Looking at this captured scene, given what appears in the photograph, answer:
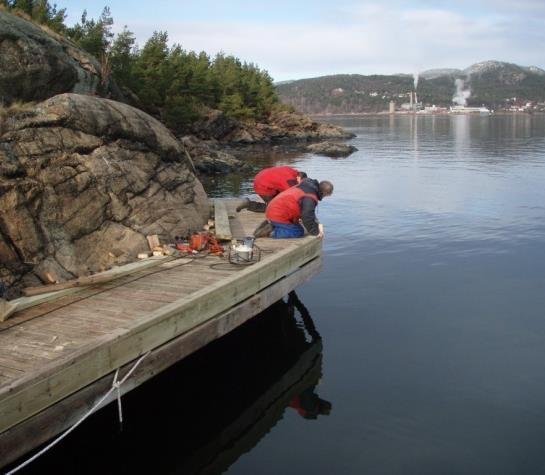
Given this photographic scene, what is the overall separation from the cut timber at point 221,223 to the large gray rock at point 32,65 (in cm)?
857

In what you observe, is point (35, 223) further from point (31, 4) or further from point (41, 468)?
point (31, 4)

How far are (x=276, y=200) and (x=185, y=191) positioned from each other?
2.83m

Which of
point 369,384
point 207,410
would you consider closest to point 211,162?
point 369,384

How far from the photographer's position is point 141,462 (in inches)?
303

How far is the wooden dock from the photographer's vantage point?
21.1ft

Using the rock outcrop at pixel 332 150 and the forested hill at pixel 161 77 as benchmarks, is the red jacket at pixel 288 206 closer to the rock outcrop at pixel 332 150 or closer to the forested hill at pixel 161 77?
the forested hill at pixel 161 77

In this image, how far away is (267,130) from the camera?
7581 cm

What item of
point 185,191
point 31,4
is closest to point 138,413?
point 185,191

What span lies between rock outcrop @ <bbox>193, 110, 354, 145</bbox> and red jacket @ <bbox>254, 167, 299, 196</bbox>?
160ft

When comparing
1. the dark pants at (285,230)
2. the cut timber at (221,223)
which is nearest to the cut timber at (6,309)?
the cut timber at (221,223)

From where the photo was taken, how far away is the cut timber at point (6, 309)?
7.98m

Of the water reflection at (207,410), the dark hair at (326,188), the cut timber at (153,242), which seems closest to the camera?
the water reflection at (207,410)

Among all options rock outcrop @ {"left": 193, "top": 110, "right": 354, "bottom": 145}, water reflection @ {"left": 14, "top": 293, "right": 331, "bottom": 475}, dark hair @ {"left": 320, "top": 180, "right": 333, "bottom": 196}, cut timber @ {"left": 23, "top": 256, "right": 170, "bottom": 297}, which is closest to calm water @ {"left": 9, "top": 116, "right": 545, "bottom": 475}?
water reflection @ {"left": 14, "top": 293, "right": 331, "bottom": 475}

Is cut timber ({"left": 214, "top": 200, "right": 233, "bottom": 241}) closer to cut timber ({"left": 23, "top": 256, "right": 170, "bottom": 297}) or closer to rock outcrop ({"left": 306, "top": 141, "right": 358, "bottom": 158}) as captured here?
cut timber ({"left": 23, "top": 256, "right": 170, "bottom": 297})
